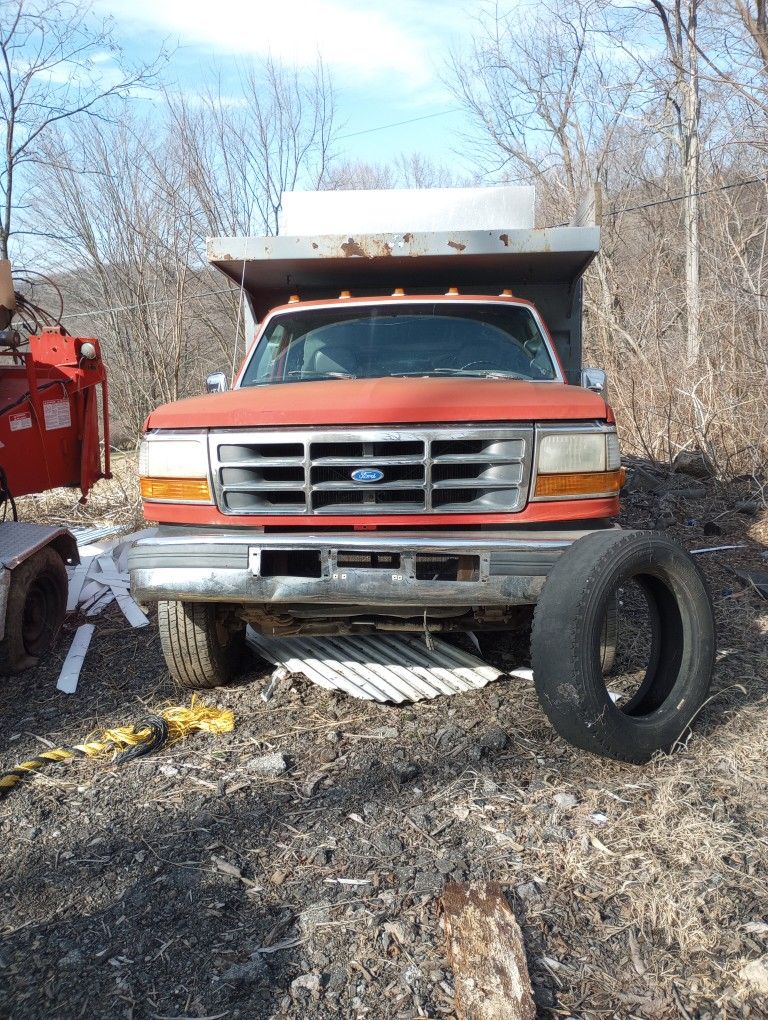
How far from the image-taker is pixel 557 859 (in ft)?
8.53

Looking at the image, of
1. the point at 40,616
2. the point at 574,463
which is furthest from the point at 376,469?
the point at 40,616

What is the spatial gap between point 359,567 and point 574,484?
94cm

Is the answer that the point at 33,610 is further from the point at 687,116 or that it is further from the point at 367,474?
the point at 687,116

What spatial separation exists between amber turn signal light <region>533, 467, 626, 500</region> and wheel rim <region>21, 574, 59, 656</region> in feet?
9.93

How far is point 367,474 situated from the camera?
330 cm

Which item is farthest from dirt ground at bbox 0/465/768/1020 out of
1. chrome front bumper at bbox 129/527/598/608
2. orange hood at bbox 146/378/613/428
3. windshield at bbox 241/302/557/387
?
windshield at bbox 241/302/557/387

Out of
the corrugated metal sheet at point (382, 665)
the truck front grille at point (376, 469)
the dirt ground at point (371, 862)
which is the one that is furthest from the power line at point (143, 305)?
the dirt ground at point (371, 862)

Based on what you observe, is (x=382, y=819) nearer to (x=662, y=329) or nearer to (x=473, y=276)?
(x=473, y=276)

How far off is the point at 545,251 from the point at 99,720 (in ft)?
12.8

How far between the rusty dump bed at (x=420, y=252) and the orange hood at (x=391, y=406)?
6.45 ft

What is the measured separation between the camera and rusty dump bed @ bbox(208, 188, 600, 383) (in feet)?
17.3

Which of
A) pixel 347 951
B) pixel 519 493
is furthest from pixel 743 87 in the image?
pixel 347 951

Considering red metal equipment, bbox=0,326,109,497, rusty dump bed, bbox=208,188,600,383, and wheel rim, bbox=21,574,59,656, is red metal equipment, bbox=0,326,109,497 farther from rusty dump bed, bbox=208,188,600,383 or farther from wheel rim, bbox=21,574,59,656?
rusty dump bed, bbox=208,188,600,383

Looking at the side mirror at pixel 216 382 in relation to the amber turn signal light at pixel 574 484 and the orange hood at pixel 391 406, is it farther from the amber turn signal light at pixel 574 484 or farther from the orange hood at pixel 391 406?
the amber turn signal light at pixel 574 484
